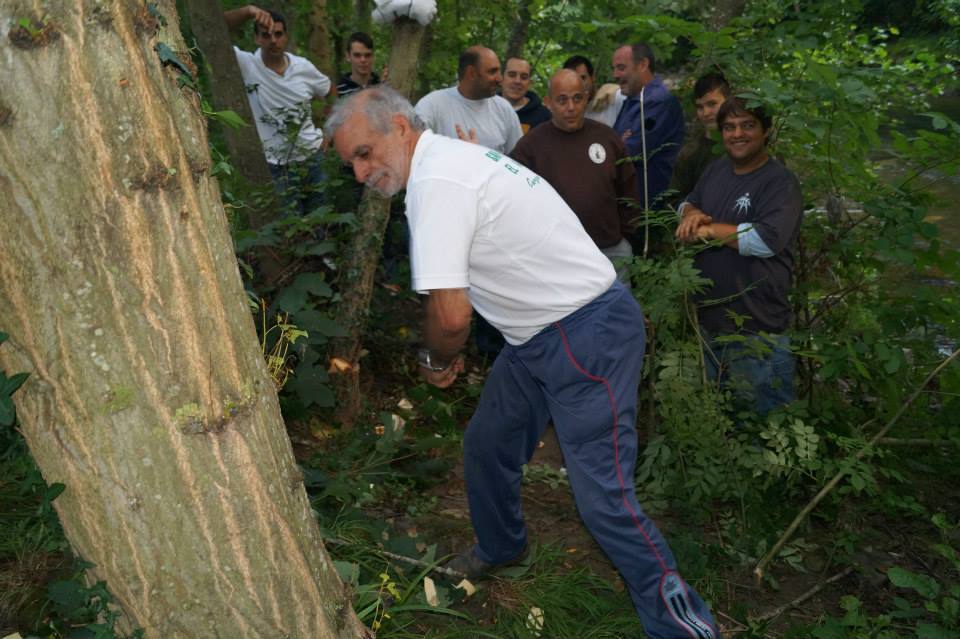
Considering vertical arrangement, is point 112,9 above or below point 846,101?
above

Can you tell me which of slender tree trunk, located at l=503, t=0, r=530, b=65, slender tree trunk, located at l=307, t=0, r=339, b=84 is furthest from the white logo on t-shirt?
slender tree trunk, located at l=503, t=0, r=530, b=65

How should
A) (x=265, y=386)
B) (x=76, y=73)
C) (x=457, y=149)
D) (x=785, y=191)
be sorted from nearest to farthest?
(x=76, y=73) < (x=265, y=386) < (x=457, y=149) < (x=785, y=191)

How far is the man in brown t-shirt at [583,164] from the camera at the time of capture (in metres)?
4.96

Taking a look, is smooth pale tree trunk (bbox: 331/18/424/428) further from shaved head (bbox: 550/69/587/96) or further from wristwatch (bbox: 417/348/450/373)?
wristwatch (bbox: 417/348/450/373)

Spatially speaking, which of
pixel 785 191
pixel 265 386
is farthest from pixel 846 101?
pixel 265 386

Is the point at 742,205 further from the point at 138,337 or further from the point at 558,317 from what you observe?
the point at 138,337

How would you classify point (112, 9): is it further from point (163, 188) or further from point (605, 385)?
point (605, 385)

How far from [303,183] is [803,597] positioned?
378cm

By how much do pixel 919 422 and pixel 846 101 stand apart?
1.67 metres

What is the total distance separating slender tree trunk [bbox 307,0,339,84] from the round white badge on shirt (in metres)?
3.63

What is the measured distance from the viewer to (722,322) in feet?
13.3

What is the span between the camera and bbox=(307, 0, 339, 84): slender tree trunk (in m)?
7.66

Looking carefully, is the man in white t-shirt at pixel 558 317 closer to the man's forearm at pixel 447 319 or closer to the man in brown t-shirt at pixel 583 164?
the man's forearm at pixel 447 319

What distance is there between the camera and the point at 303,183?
5.34 m
